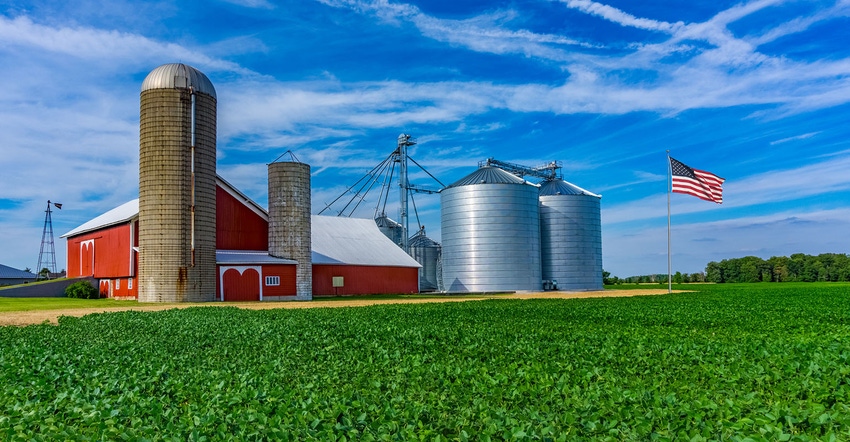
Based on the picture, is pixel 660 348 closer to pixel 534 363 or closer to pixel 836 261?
pixel 534 363

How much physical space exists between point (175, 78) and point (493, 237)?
3056 cm

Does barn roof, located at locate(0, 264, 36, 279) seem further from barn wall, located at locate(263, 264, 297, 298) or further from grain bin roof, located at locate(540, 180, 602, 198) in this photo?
grain bin roof, located at locate(540, 180, 602, 198)

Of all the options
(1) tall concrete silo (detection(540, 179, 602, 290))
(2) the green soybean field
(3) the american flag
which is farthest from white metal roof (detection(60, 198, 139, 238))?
(3) the american flag

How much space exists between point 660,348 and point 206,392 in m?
8.66

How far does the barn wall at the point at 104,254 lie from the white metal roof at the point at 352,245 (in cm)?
1422

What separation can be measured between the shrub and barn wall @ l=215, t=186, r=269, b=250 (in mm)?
12619

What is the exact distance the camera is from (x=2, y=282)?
89875mm

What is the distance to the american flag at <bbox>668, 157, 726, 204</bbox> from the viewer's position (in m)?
44.8

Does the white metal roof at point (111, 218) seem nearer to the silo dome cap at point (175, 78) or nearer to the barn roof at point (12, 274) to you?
the silo dome cap at point (175, 78)

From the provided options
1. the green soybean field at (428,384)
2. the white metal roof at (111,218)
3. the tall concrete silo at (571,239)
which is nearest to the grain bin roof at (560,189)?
the tall concrete silo at (571,239)

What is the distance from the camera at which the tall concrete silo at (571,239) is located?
65.2 m

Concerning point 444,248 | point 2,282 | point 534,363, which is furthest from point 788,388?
point 2,282

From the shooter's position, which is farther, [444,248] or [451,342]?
[444,248]

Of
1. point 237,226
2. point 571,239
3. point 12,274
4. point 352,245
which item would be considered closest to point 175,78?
point 237,226
